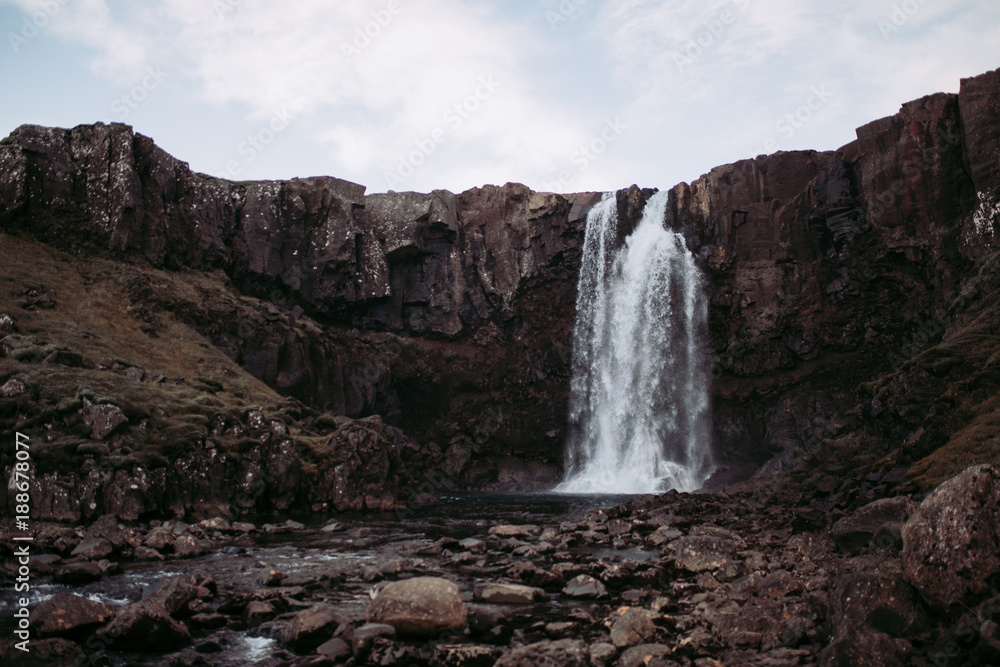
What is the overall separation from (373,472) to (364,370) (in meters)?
18.5

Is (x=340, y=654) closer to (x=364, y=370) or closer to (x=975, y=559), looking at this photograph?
(x=975, y=559)

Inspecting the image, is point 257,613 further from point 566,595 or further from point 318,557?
point 318,557

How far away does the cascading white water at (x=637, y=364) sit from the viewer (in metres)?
48.3

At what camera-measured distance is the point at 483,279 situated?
181 feet

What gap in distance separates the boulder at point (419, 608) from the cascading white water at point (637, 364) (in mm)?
37231

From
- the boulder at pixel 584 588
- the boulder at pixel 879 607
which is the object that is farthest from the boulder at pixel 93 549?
the boulder at pixel 879 607

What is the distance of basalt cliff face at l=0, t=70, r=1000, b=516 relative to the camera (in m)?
37.8

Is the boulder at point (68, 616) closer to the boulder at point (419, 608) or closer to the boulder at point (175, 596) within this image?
the boulder at point (175, 596)

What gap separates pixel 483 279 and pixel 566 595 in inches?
1749

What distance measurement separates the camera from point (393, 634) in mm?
8945

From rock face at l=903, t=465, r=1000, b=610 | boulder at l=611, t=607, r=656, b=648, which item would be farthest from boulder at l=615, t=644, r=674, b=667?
rock face at l=903, t=465, r=1000, b=610

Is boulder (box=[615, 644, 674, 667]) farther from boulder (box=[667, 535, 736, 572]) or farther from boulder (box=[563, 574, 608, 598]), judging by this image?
boulder (box=[667, 535, 736, 572])

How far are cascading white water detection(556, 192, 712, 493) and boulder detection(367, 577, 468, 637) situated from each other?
37.2m

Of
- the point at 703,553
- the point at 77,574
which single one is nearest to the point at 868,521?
the point at 703,553
